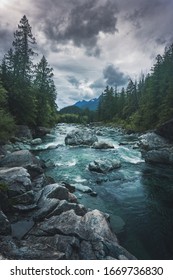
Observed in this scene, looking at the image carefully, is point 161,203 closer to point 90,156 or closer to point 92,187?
point 92,187

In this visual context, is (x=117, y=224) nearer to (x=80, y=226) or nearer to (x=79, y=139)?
(x=80, y=226)

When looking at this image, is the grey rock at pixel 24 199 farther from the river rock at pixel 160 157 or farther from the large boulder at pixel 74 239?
the river rock at pixel 160 157

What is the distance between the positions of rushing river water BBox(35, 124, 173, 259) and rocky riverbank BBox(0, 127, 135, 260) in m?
1.21

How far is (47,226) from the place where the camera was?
7.44 metres

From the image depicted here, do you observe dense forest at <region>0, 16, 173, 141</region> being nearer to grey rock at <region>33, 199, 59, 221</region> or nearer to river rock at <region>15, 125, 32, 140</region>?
river rock at <region>15, 125, 32, 140</region>

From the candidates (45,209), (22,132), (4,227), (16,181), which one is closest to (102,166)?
(16,181)

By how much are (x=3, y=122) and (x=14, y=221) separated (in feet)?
40.7

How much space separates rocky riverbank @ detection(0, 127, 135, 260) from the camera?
6137 millimetres

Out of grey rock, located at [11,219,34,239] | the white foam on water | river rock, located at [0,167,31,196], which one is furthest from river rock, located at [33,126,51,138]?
grey rock, located at [11,219,34,239]

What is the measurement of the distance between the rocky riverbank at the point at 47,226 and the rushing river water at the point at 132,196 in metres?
1.21

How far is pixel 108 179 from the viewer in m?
14.0

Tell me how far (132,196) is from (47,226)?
5.64 m
